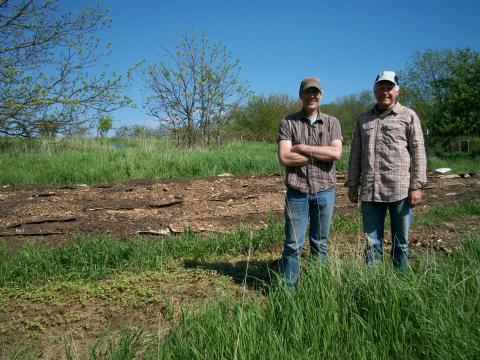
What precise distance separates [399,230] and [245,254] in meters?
2.05

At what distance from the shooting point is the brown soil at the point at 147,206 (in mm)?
5609

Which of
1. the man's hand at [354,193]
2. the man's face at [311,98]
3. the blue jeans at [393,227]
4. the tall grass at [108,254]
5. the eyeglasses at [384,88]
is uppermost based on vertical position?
the eyeglasses at [384,88]

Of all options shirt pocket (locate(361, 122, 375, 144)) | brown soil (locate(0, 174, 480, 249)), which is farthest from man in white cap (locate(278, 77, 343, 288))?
brown soil (locate(0, 174, 480, 249))

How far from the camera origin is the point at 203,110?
17172 mm

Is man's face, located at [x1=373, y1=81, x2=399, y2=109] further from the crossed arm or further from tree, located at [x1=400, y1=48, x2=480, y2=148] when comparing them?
tree, located at [x1=400, y1=48, x2=480, y2=148]

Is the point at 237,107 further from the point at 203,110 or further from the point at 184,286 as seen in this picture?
the point at 184,286

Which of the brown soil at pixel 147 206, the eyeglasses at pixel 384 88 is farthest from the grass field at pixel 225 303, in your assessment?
the eyeglasses at pixel 384 88

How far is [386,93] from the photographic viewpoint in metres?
3.21

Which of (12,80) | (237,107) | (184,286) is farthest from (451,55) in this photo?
(184,286)

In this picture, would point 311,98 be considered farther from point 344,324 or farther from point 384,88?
point 344,324

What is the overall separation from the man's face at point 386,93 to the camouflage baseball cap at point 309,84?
0.50m

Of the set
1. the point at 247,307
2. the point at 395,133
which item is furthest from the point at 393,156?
the point at 247,307

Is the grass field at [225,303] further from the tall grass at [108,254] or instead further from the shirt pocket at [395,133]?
the shirt pocket at [395,133]

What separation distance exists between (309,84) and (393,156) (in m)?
0.95
